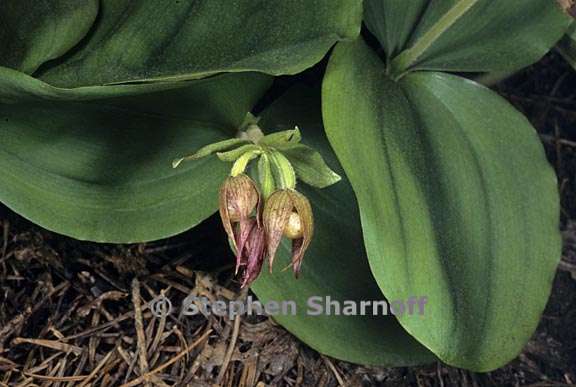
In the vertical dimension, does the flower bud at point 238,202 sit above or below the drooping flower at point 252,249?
above

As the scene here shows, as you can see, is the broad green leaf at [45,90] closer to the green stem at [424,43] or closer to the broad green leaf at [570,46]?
the green stem at [424,43]

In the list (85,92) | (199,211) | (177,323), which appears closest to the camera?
(85,92)

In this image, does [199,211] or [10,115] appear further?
[199,211]

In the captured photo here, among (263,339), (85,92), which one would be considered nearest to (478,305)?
(263,339)

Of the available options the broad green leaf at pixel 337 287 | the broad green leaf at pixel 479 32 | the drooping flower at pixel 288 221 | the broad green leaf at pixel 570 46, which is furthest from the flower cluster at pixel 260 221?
the broad green leaf at pixel 570 46

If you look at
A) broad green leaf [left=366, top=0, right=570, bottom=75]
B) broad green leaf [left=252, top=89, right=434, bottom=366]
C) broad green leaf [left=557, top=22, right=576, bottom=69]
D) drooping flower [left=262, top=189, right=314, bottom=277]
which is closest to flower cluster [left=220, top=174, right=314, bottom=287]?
drooping flower [left=262, top=189, right=314, bottom=277]

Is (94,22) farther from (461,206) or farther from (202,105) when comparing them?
(461,206)

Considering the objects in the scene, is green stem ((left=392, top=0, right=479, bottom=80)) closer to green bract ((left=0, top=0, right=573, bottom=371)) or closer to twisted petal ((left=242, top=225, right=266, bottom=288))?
green bract ((left=0, top=0, right=573, bottom=371))
